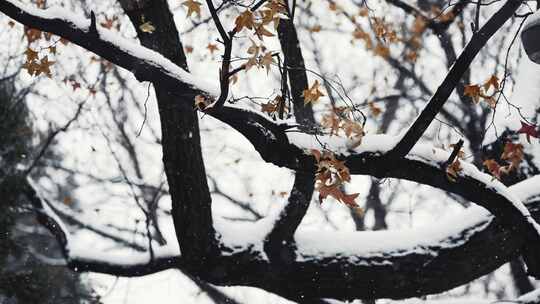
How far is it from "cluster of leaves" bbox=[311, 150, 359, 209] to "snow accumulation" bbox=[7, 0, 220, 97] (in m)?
0.75

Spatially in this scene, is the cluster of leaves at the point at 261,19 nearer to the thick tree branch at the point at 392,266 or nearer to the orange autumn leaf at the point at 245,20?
the orange autumn leaf at the point at 245,20

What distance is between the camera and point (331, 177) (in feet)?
8.57

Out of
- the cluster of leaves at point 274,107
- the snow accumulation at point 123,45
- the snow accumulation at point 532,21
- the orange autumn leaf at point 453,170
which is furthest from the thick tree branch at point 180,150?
the snow accumulation at point 532,21

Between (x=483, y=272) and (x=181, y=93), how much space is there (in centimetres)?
259

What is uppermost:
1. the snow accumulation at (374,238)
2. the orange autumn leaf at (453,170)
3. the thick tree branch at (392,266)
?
the orange autumn leaf at (453,170)

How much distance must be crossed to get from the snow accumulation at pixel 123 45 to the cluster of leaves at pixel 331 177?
75cm

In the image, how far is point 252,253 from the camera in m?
3.54

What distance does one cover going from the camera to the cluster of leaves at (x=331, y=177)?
8.45 feet

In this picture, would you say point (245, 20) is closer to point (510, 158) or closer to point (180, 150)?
point (180, 150)

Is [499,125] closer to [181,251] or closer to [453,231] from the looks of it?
[453,231]

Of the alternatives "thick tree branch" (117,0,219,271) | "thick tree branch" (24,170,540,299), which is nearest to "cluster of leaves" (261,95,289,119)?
"thick tree branch" (117,0,219,271)

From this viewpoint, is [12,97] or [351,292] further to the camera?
[12,97]

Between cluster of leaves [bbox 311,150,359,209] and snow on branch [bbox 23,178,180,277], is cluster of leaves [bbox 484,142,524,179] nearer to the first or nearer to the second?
cluster of leaves [bbox 311,150,359,209]

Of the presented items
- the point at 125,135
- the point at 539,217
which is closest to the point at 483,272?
the point at 539,217
